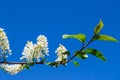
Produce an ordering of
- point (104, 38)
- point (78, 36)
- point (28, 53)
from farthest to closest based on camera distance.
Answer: point (28, 53), point (78, 36), point (104, 38)

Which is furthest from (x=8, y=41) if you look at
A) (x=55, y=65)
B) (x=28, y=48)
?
(x=55, y=65)

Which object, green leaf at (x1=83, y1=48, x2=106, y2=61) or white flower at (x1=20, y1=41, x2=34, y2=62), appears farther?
white flower at (x1=20, y1=41, x2=34, y2=62)

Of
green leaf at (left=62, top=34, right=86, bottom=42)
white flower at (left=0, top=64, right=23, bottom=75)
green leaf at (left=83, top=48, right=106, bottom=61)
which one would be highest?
white flower at (left=0, top=64, right=23, bottom=75)

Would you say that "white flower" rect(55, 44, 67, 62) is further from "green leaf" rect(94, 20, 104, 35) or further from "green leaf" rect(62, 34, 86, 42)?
"green leaf" rect(94, 20, 104, 35)

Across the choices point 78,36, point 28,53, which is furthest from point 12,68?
point 78,36

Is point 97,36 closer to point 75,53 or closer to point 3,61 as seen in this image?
point 75,53

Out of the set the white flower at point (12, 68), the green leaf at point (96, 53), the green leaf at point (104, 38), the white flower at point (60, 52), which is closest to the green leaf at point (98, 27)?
the green leaf at point (104, 38)

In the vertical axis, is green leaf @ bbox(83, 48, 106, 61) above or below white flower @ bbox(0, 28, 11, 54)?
below

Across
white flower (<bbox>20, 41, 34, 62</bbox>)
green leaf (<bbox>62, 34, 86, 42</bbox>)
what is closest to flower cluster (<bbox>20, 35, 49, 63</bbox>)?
white flower (<bbox>20, 41, 34, 62</bbox>)

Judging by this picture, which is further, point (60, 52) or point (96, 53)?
point (60, 52)

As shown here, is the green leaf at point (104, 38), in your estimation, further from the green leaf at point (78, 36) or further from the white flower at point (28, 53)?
the white flower at point (28, 53)

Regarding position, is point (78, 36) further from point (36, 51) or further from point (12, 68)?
point (12, 68)

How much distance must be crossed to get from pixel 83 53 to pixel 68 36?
14.8 inches

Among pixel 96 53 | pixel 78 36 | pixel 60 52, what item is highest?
pixel 60 52
